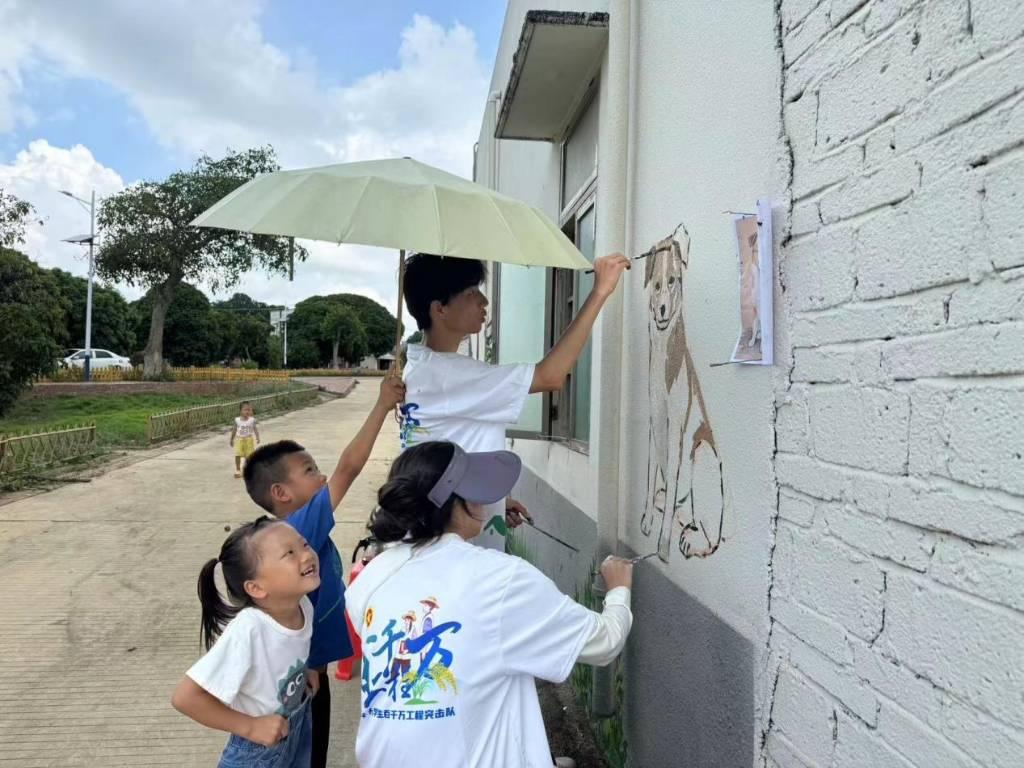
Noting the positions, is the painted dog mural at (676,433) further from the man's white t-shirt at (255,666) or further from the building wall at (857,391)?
the man's white t-shirt at (255,666)

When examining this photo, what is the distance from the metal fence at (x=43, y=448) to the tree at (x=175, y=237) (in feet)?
59.6

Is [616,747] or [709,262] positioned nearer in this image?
[709,262]

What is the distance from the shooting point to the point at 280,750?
7.07ft

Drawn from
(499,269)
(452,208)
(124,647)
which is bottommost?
(124,647)

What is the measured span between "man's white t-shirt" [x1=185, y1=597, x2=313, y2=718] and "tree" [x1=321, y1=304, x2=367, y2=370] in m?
72.8

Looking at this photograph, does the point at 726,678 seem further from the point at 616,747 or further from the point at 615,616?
the point at 616,747

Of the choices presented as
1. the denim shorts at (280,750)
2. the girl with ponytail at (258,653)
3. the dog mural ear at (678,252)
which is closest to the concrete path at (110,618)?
the denim shorts at (280,750)

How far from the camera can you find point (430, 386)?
8.01 feet

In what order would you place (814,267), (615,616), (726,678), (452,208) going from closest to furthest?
(814,267)
(615,616)
(726,678)
(452,208)

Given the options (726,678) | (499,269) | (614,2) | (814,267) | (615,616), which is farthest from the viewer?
(499,269)

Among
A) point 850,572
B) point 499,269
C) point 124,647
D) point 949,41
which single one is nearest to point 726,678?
Result: point 850,572

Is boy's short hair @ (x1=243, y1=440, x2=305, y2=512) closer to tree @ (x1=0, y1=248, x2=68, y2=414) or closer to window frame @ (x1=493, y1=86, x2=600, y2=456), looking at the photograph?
window frame @ (x1=493, y1=86, x2=600, y2=456)

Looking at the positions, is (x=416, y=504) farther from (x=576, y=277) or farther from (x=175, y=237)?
(x=175, y=237)

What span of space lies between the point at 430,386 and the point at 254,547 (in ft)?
2.33
